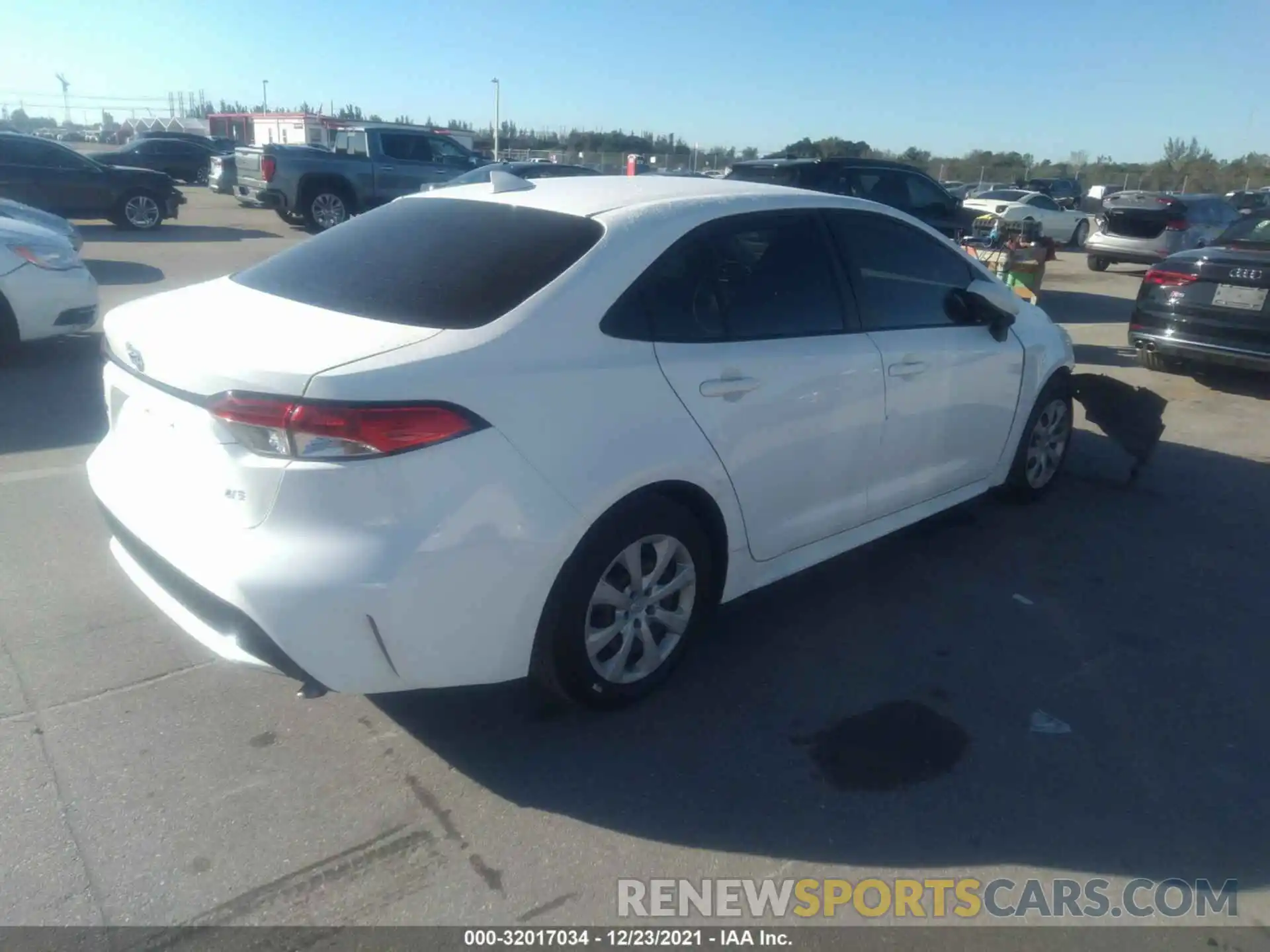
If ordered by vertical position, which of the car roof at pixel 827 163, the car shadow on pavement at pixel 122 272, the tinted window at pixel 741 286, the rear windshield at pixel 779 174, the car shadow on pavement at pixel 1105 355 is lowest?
the car shadow on pavement at pixel 122 272

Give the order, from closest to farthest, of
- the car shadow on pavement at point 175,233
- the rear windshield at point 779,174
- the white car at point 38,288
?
the white car at point 38,288, the rear windshield at point 779,174, the car shadow on pavement at point 175,233

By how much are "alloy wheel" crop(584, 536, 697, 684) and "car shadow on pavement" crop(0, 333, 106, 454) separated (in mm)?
4037

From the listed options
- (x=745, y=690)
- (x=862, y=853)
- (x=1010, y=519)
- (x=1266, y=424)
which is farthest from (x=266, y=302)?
(x=1266, y=424)

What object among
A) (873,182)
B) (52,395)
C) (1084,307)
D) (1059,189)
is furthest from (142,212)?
(1059,189)

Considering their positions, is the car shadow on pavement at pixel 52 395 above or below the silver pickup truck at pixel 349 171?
below

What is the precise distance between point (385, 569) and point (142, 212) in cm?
1757

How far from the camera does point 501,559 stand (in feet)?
9.09

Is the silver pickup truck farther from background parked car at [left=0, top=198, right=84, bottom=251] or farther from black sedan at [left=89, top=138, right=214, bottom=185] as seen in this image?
black sedan at [left=89, top=138, right=214, bottom=185]

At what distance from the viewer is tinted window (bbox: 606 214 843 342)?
3293 millimetres

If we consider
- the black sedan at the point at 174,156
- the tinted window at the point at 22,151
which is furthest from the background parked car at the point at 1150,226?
the black sedan at the point at 174,156

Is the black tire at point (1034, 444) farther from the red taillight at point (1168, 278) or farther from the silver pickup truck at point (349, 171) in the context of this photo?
the silver pickup truck at point (349, 171)

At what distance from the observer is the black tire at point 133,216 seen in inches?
676

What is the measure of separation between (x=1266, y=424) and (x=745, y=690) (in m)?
6.17
